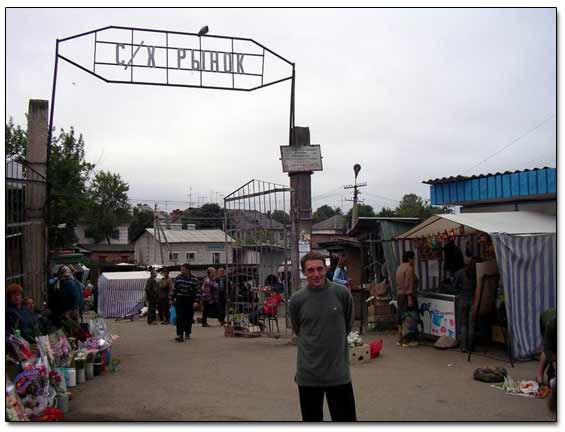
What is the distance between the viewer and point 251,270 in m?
12.1

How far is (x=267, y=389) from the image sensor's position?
23.6 feet

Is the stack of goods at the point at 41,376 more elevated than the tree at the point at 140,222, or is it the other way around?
the tree at the point at 140,222

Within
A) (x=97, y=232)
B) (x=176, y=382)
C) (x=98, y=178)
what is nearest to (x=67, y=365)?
(x=176, y=382)

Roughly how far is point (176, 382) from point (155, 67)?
14.8 feet

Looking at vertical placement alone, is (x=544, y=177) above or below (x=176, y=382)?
above

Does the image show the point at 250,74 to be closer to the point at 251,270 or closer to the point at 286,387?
the point at 251,270

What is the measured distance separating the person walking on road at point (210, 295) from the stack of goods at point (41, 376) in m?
7.43

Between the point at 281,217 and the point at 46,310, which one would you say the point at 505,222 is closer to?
the point at 281,217

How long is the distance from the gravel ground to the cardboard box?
5.1 inches

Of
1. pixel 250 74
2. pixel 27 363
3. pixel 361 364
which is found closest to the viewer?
pixel 27 363

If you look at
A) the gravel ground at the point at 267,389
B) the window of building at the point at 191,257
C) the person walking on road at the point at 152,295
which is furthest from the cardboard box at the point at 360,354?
the window of building at the point at 191,257

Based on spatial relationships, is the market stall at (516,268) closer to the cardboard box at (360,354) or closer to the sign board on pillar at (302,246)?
the cardboard box at (360,354)

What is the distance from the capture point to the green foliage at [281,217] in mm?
10844

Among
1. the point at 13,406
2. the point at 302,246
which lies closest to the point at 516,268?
the point at 302,246
